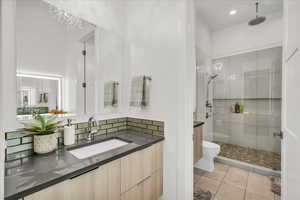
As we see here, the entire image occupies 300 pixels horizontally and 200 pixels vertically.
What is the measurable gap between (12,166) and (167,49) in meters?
1.45

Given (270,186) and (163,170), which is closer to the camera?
(163,170)

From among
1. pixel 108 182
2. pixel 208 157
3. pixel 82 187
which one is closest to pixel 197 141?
pixel 208 157

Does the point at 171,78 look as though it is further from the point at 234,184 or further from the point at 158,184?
the point at 234,184

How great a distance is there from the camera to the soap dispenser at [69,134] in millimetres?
1085

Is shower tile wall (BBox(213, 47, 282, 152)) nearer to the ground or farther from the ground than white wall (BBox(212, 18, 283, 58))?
nearer to the ground

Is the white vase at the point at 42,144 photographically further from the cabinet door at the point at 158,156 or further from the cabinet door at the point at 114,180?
the cabinet door at the point at 158,156

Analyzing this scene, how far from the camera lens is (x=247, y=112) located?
2805mm

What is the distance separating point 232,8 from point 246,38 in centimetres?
73

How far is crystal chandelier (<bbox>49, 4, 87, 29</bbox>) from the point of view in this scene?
1.11 meters

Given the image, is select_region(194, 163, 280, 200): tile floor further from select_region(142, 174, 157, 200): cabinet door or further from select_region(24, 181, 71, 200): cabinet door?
select_region(24, 181, 71, 200): cabinet door

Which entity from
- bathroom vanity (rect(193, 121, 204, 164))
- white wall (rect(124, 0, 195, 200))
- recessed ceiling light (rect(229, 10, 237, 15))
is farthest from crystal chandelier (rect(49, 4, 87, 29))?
recessed ceiling light (rect(229, 10, 237, 15))

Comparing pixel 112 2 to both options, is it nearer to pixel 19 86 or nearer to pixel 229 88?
pixel 19 86

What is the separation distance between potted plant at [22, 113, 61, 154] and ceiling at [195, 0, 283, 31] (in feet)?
8.64

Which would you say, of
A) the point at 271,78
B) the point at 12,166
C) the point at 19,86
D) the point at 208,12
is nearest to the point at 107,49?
the point at 19,86
